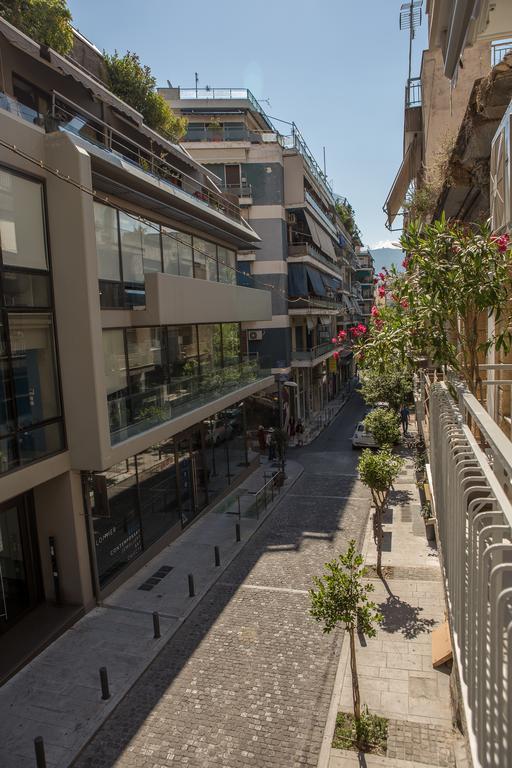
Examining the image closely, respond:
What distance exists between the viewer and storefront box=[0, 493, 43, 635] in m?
11.8

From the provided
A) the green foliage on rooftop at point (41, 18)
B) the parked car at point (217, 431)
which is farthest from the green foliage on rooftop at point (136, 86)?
the parked car at point (217, 431)

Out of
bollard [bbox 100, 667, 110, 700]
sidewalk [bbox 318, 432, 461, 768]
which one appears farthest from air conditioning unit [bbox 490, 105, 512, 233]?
bollard [bbox 100, 667, 110, 700]

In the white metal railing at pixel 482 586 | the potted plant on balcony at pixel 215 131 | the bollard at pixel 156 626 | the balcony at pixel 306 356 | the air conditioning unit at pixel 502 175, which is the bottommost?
the bollard at pixel 156 626

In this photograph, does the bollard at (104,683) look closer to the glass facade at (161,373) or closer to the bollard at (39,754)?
the bollard at (39,754)

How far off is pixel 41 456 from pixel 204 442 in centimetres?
968

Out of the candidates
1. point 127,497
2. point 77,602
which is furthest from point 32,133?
point 77,602

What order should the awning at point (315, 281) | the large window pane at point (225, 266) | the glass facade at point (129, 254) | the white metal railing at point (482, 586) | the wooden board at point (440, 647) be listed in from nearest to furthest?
the white metal railing at point (482, 586) < the wooden board at point (440, 647) < the glass facade at point (129, 254) < the large window pane at point (225, 266) < the awning at point (315, 281)

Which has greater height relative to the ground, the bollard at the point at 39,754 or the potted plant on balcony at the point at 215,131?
the potted plant on balcony at the point at 215,131

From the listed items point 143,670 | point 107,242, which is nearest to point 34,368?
point 107,242

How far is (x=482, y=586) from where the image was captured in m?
2.44

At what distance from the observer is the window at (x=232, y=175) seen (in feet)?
107

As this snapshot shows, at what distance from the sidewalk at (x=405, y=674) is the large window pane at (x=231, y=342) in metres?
10.6

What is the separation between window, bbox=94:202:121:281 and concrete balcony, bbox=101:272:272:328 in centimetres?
97

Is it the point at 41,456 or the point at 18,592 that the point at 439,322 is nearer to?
the point at 41,456
